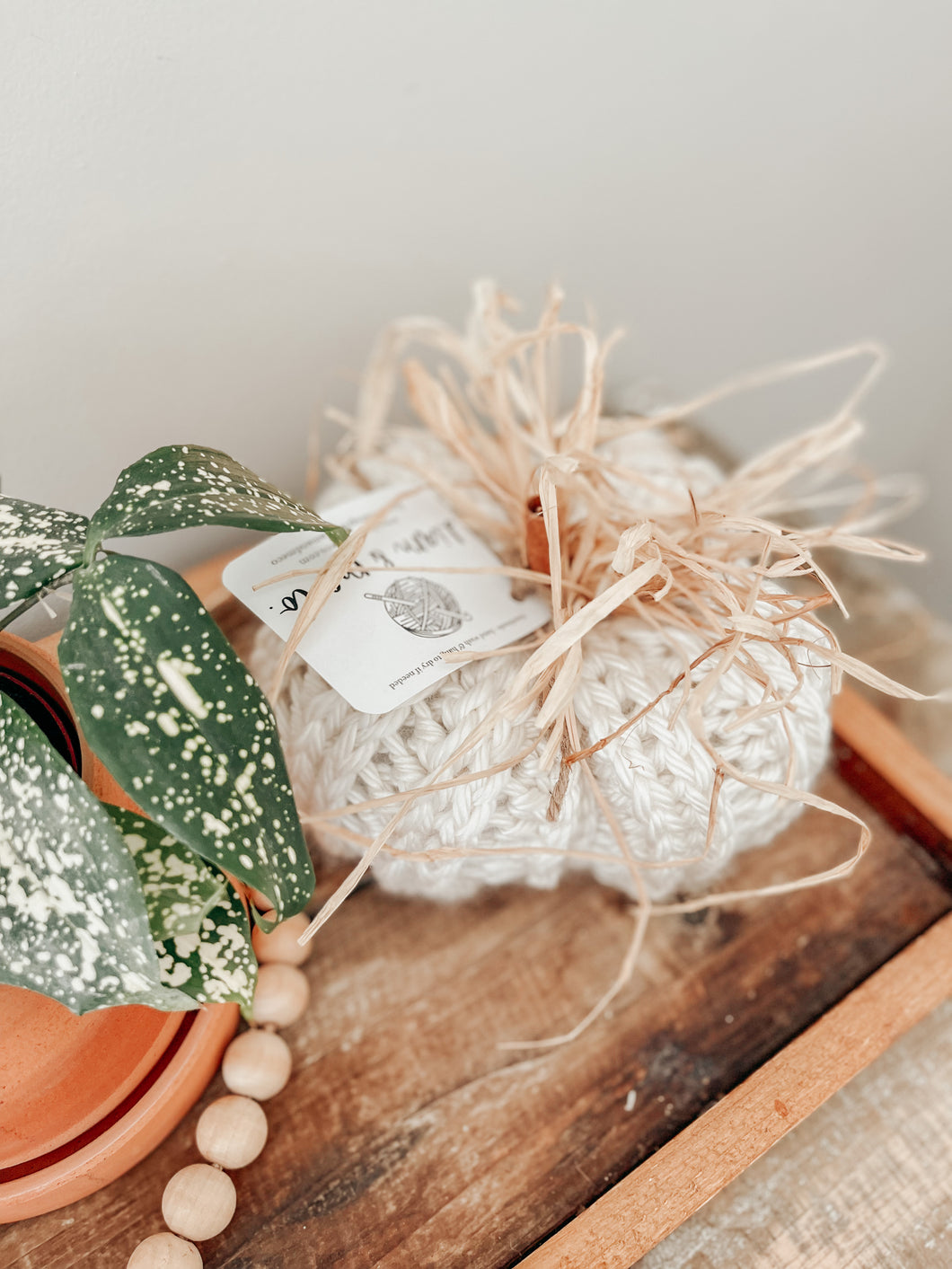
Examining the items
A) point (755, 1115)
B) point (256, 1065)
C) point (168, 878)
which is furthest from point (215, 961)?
point (755, 1115)

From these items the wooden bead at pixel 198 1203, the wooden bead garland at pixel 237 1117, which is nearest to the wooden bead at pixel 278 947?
the wooden bead garland at pixel 237 1117

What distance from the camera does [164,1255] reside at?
40cm

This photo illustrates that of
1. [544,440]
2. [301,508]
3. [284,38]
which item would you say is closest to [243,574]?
[301,508]

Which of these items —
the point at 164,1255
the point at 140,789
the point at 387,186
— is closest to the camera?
the point at 140,789

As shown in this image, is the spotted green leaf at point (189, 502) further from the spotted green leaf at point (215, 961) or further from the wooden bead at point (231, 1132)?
the wooden bead at point (231, 1132)

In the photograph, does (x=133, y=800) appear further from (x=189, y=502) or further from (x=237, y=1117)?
(x=237, y=1117)

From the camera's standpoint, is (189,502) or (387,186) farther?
(387,186)

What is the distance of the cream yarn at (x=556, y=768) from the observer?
418mm

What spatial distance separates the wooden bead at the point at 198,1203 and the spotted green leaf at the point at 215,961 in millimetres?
149

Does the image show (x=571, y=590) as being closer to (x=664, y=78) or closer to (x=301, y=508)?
(x=301, y=508)

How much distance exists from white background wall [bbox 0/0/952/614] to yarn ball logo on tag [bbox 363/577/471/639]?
0.80 ft

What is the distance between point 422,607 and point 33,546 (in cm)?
20

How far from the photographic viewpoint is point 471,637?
46cm

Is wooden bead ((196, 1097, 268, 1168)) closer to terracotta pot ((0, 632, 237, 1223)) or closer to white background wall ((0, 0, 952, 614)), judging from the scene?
terracotta pot ((0, 632, 237, 1223))
